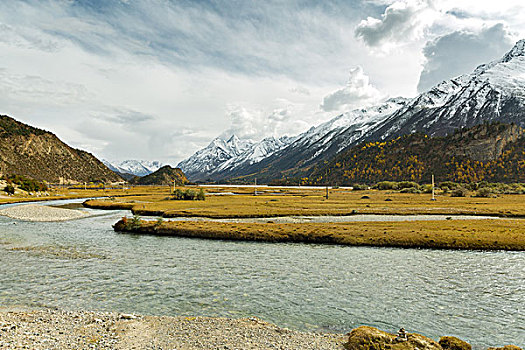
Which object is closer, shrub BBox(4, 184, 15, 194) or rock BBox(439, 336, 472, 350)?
rock BBox(439, 336, 472, 350)

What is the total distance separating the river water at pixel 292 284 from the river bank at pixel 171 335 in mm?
1577

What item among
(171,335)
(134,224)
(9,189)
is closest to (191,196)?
(134,224)

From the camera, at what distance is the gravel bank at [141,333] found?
13.8 m

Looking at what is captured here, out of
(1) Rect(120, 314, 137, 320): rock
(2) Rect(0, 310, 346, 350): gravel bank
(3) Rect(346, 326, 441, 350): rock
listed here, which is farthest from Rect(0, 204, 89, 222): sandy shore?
(3) Rect(346, 326, 441, 350): rock

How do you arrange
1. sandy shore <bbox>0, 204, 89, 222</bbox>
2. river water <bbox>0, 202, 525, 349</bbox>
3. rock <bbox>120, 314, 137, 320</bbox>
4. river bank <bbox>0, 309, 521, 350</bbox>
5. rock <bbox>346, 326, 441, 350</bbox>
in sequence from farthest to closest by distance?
sandy shore <bbox>0, 204, 89, 222</bbox>, river water <bbox>0, 202, 525, 349</bbox>, rock <bbox>120, 314, 137, 320</bbox>, river bank <bbox>0, 309, 521, 350</bbox>, rock <bbox>346, 326, 441, 350</bbox>

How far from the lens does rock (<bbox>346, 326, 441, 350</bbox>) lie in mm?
13523

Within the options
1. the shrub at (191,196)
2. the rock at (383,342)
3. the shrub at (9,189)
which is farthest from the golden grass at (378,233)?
the shrub at (9,189)

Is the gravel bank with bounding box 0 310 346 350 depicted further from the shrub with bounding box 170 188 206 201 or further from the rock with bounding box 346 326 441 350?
the shrub with bounding box 170 188 206 201

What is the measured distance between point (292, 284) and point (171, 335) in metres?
10.7

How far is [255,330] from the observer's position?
15758mm

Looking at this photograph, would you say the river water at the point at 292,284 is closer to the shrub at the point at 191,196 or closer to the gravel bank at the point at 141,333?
the gravel bank at the point at 141,333

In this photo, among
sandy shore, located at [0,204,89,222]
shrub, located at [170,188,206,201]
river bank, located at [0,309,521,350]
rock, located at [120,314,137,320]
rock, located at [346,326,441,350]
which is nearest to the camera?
rock, located at [346,326,441,350]

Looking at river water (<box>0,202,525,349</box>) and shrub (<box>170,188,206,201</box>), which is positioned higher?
shrub (<box>170,188,206,201</box>)

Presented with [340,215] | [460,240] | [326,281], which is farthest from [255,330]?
[340,215]
